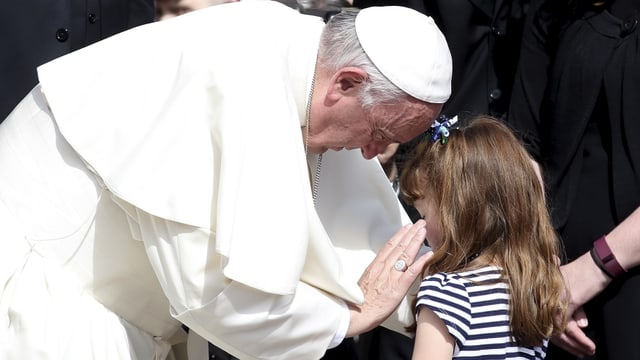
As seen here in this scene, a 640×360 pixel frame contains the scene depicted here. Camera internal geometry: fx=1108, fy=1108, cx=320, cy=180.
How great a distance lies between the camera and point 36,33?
3.90 meters

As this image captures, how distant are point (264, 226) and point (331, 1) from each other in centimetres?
241

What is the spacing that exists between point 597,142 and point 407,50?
3.53 ft

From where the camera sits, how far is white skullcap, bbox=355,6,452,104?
9.82ft

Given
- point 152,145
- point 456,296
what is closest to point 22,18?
point 152,145

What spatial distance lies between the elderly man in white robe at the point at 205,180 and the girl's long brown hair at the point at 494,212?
0.59 feet

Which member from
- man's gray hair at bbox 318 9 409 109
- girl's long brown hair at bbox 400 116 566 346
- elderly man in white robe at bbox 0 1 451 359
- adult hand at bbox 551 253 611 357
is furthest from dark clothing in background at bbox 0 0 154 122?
adult hand at bbox 551 253 611 357

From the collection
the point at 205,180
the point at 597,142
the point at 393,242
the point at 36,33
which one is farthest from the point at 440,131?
the point at 36,33

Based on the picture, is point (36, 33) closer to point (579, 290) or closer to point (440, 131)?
point (440, 131)

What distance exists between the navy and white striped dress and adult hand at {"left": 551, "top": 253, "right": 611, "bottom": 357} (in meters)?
0.40

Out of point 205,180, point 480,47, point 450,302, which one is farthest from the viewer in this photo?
point 480,47

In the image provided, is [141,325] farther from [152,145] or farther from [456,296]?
[456,296]

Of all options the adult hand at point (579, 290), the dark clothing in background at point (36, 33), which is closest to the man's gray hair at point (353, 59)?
the adult hand at point (579, 290)

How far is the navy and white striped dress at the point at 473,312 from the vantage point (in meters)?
3.14

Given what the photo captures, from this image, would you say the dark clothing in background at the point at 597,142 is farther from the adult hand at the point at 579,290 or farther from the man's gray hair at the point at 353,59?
the man's gray hair at the point at 353,59
